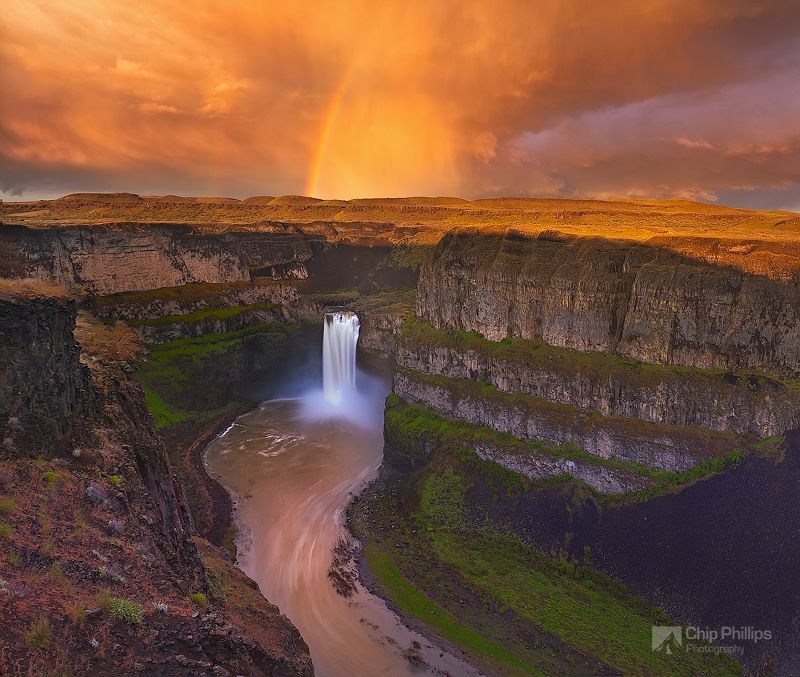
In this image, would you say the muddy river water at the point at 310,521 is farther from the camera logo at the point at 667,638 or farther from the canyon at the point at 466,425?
the camera logo at the point at 667,638

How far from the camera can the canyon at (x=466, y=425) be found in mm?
15609

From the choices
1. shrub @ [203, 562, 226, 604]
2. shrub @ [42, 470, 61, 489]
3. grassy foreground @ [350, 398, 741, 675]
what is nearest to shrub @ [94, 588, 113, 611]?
shrub @ [42, 470, 61, 489]

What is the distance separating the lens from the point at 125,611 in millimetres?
11344

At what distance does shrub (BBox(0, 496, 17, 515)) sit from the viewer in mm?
12711

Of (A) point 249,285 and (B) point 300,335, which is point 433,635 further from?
(A) point 249,285

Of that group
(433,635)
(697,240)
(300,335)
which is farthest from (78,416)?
(300,335)

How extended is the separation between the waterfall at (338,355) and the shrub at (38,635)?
50.3 meters

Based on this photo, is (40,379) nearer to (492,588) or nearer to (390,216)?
(492,588)

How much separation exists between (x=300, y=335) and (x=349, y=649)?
4353 cm

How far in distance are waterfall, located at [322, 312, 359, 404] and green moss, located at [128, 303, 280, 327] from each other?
9.11 metres

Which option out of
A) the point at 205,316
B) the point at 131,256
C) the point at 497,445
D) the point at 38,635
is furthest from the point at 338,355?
the point at 38,635

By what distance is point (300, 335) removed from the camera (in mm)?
67625

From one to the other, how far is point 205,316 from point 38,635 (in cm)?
5558

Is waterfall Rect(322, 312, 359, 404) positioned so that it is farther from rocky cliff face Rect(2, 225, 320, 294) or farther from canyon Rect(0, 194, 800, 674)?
rocky cliff face Rect(2, 225, 320, 294)
